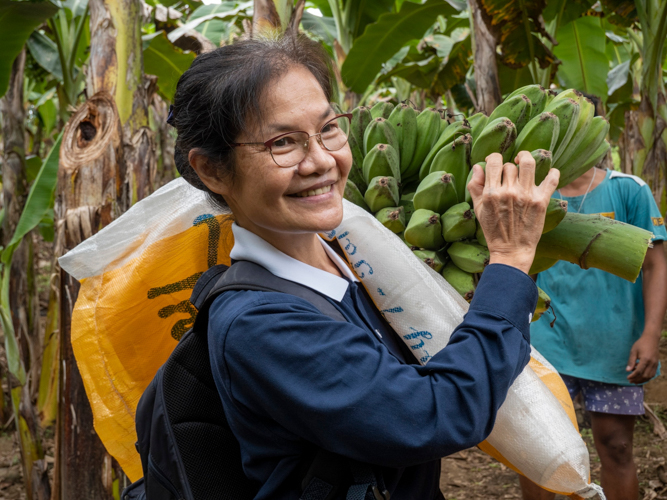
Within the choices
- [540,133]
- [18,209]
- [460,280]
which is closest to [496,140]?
[540,133]

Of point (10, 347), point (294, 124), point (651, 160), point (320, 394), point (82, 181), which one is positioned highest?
point (294, 124)

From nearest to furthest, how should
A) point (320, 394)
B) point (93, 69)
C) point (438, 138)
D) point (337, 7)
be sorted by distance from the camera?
point (320, 394) < point (438, 138) < point (93, 69) < point (337, 7)

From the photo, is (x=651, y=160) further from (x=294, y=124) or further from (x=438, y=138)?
(x=294, y=124)

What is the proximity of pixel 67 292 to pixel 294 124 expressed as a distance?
138cm

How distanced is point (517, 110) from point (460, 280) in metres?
0.36

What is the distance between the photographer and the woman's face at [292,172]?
0.92 metres

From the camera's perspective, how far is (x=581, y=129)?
112 centimetres

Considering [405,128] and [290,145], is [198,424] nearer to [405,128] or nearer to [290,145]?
[290,145]

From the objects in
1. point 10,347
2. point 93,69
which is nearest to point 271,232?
point 93,69

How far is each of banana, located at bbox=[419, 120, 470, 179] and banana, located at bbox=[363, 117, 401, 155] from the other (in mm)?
75

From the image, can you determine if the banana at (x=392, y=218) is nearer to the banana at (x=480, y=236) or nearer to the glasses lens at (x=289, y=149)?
the banana at (x=480, y=236)

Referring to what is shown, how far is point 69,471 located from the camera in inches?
79.4

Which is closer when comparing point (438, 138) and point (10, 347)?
point (438, 138)

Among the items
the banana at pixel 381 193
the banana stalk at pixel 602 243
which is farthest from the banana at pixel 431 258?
the banana stalk at pixel 602 243
